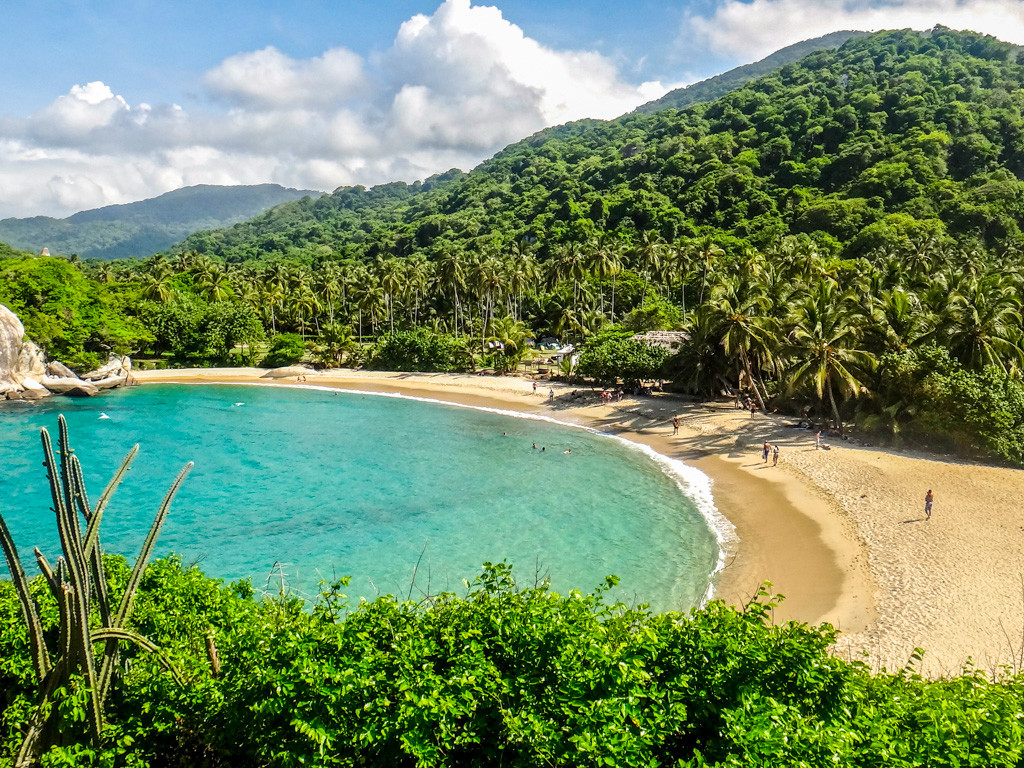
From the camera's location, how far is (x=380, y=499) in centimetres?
3114

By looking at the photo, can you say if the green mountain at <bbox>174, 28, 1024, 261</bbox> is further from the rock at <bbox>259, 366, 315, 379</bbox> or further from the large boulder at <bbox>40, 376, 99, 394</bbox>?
→ the large boulder at <bbox>40, 376, 99, 394</bbox>

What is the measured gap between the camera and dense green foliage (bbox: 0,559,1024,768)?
249 inches

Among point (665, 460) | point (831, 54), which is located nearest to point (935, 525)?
point (665, 460)

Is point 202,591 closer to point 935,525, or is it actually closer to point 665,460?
point 935,525

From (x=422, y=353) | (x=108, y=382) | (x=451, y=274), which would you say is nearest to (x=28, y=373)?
(x=108, y=382)

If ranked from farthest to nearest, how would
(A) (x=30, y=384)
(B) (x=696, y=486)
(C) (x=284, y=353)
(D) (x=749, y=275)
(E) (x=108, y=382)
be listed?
1. (C) (x=284, y=353)
2. (E) (x=108, y=382)
3. (A) (x=30, y=384)
4. (D) (x=749, y=275)
5. (B) (x=696, y=486)

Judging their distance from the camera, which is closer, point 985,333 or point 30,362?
point 985,333

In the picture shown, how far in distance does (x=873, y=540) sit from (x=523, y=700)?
21175 mm

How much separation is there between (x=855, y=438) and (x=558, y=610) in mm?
34051

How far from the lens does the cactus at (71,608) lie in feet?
22.0

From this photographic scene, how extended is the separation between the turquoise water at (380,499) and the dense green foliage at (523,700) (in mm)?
8788

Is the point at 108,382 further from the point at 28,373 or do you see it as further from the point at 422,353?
the point at 422,353

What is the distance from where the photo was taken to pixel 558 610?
8.59m

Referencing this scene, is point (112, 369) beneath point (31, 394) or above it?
above
